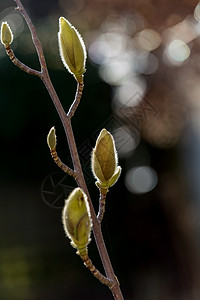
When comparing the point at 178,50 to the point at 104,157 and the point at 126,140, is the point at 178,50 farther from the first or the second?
the point at 104,157

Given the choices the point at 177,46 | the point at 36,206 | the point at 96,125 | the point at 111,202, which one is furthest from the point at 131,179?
the point at 177,46

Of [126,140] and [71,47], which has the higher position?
[126,140]

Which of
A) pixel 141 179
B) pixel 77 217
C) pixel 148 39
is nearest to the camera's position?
pixel 77 217

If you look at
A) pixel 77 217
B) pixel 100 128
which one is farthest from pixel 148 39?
pixel 77 217

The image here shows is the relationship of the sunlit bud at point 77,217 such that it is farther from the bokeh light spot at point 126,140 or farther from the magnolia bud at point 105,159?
the bokeh light spot at point 126,140

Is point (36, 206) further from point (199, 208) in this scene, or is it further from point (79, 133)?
point (199, 208)
